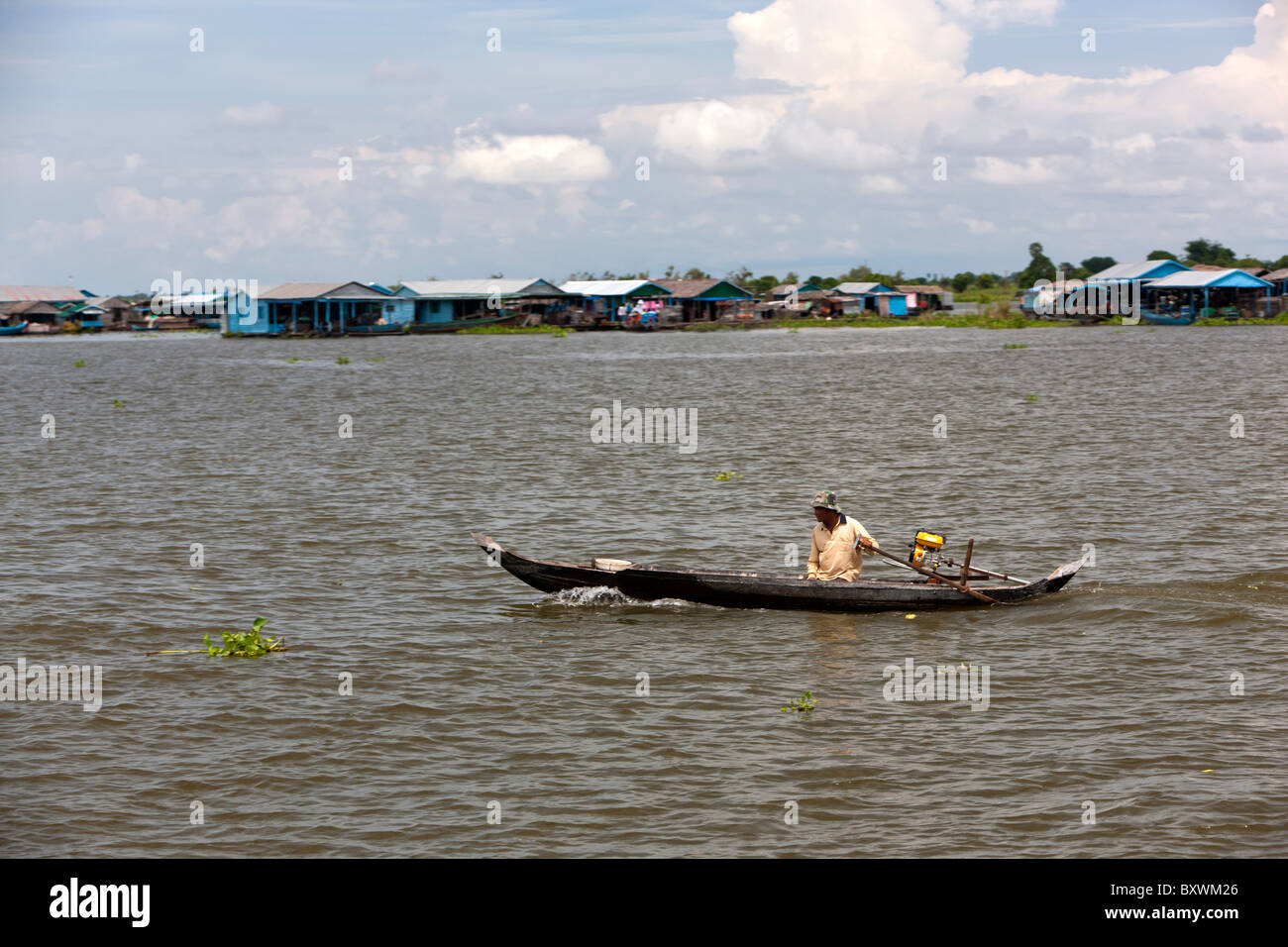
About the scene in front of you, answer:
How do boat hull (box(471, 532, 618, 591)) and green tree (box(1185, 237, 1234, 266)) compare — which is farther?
green tree (box(1185, 237, 1234, 266))

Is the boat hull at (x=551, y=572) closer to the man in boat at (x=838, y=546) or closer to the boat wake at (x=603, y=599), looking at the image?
the boat wake at (x=603, y=599)

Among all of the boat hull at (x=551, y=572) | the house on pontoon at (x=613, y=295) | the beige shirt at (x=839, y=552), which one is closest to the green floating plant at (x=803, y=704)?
the beige shirt at (x=839, y=552)

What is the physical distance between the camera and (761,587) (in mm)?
12992

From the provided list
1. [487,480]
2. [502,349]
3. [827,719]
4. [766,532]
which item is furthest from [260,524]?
[502,349]

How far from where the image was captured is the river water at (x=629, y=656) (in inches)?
324

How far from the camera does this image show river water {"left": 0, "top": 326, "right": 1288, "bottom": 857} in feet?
27.0

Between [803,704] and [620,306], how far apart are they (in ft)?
274

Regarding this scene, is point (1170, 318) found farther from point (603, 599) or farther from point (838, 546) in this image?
point (603, 599)

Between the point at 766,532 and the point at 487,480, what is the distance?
25.0ft

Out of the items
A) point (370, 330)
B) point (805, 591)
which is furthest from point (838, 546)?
point (370, 330)

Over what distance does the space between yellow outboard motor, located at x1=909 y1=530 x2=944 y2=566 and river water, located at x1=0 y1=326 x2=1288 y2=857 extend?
2.97ft

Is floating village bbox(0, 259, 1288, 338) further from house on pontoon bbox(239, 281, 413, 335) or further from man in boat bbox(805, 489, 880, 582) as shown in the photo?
man in boat bbox(805, 489, 880, 582)

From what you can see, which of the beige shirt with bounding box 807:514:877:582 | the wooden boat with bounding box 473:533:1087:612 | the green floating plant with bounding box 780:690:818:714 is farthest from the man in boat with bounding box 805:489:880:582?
the green floating plant with bounding box 780:690:818:714

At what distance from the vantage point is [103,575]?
15.4 m
